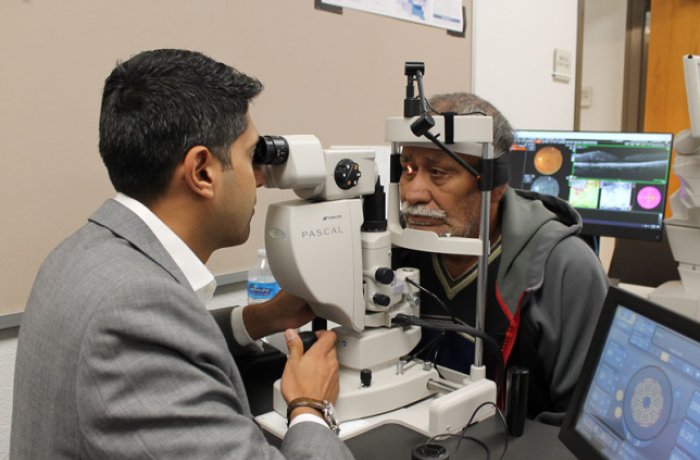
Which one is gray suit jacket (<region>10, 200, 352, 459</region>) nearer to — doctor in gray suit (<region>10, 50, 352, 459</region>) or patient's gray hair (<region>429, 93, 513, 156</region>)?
doctor in gray suit (<region>10, 50, 352, 459</region>)

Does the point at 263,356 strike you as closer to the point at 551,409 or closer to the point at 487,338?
the point at 487,338

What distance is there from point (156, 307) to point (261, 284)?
943mm

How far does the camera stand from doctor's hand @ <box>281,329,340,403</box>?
964mm

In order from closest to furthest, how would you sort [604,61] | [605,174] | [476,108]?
[476,108] < [605,174] < [604,61]

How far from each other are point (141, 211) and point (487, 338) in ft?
2.13

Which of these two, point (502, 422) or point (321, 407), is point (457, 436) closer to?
point (502, 422)

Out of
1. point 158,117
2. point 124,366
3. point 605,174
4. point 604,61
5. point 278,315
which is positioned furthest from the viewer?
point 604,61

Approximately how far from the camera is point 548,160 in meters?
2.26

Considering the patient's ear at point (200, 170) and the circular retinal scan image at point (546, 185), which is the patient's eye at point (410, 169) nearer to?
the patient's ear at point (200, 170)

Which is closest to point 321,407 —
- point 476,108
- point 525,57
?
point 476,108

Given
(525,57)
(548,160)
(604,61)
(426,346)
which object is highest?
Result: (604,61)

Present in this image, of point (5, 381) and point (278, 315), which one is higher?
point (278, 315)

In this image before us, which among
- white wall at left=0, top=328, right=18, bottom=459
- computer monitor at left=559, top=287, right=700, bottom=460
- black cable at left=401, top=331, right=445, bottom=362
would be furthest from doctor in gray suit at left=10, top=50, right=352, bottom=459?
white wall at left=0, top=328, right=18, bottom=459

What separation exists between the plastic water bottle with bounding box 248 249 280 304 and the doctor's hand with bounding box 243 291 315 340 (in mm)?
334
